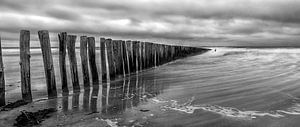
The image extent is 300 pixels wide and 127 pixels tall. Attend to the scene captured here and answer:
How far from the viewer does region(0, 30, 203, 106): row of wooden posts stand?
21.1 feet

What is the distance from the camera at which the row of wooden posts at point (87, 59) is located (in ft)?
21.1

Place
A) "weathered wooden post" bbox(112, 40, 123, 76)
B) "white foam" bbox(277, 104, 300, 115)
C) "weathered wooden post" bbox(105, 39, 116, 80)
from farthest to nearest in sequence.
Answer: "weathered wooden post" bbox(112, 40, 123, 76), "weathered wooden post" bbox(105, 39, 116, 80), "white foam" bbox(277, 104, 300, 115)

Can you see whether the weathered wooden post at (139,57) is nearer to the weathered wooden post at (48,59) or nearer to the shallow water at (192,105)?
the shallow water at (192,105)

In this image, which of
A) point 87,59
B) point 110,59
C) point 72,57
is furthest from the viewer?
point 110,59

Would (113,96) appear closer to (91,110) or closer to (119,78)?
(91,110)

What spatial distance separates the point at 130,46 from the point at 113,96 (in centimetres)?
602

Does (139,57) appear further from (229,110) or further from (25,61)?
(229,110)

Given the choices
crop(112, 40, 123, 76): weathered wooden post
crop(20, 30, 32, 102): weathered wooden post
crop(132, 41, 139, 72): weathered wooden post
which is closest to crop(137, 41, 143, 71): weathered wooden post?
crop(132, 41, 139, 72): weathered wooden post

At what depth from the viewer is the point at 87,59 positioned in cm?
997

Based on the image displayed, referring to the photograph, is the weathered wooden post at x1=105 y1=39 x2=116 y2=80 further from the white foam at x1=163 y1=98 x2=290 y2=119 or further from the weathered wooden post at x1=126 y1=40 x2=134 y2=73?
the white foam at x1=163 y1=98 x2=290 y2=119

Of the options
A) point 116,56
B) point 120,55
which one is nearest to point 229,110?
point 116,56

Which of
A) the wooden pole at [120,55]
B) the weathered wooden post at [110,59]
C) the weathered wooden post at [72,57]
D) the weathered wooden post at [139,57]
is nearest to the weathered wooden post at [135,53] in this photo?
the weathered wooden post at [139,57]

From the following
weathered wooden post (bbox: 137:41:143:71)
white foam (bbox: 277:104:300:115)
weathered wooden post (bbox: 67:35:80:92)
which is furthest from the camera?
weathered wooden post (bbox: 137:41:143:71)

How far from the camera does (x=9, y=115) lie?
16.8 feet
